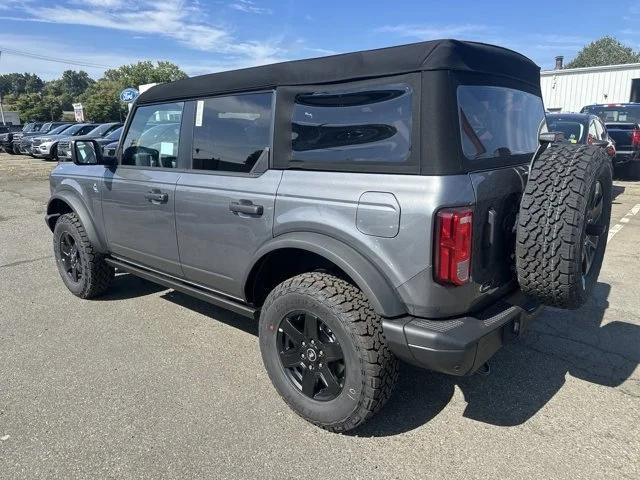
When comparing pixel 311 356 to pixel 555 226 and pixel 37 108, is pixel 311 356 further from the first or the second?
pixel 37 108

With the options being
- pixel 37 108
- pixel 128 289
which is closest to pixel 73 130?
pixel 128 289

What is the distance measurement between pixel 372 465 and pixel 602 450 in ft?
3.86

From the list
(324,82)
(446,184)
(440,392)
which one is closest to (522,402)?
(440,392)

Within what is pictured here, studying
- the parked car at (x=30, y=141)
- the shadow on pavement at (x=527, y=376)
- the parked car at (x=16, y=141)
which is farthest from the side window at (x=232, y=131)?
the parked car at (x=16, y=141)

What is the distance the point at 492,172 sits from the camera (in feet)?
7.89

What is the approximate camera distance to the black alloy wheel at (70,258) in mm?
4605

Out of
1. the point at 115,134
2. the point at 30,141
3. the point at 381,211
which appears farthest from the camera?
the point at 30,141

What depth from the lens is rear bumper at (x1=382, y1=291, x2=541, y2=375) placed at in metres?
2.20

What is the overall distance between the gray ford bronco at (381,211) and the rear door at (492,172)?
11 mm

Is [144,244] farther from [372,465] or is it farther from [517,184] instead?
[517,184]

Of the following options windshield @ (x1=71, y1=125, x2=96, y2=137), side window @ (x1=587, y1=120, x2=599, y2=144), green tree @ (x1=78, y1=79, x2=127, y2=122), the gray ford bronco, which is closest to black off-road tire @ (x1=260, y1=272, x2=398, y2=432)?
the gray ford bronco

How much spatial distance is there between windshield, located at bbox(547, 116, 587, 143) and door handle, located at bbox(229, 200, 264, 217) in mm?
7529

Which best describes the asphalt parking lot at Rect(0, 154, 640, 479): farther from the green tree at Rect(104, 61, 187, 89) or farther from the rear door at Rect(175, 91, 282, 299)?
the green tree at Rect(104, 61, 187, 89)

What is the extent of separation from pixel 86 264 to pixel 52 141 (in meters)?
20.3
